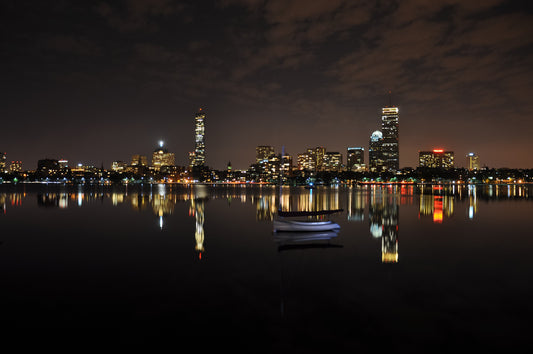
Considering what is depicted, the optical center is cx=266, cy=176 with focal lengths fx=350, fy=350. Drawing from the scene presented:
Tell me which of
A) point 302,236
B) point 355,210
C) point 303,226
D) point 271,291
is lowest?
point 271,291

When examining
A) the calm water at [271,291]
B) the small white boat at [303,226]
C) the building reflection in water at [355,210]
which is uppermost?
the small white boat at [303,226]

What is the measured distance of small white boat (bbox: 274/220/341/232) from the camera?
28.0 meters

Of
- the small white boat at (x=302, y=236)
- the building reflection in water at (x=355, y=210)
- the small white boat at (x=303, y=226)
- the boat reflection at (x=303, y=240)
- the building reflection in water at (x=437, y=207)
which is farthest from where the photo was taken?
the building reflection in water at (x=437, y=207)

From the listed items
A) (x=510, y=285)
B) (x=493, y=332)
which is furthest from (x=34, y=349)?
(x=510, y=285)

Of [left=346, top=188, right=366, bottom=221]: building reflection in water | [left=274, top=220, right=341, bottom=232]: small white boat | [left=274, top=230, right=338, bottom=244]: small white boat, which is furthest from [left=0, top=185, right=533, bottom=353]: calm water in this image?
[left=346, top=188, right=366, bottom=221]: building reflection in water

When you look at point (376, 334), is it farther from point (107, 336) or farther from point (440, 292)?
point (107, 336)

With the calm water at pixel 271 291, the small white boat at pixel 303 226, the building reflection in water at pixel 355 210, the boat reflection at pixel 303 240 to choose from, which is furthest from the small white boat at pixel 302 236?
the building reflection in water at pixel 355 210

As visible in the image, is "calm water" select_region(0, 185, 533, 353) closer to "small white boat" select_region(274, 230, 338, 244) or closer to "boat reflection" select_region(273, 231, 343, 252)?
"boat reflection" select_region(273, 231, 343, 252)

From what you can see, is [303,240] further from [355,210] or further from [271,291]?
[355,210]

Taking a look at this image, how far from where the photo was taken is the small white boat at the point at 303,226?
1102 inches

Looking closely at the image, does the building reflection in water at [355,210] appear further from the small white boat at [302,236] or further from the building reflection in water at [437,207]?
the small white boat at [302,236]

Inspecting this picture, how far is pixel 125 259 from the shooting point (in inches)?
840

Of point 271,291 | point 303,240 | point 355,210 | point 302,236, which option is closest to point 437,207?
point 355,210

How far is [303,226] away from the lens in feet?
91.6
